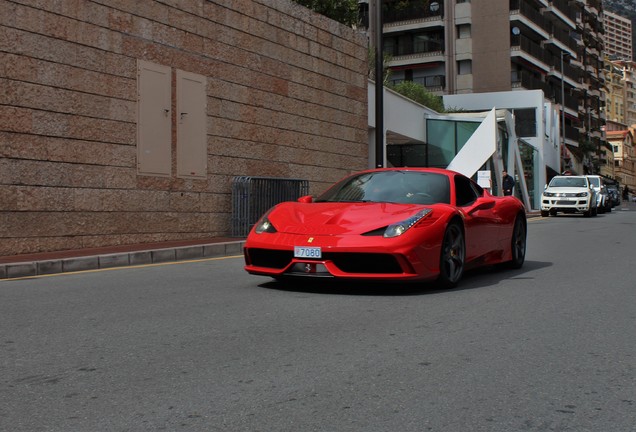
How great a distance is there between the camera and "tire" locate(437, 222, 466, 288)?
7600 millimetres

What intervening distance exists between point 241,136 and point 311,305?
1077cm

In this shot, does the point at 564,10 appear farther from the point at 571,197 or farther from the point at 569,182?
the point at 571,197

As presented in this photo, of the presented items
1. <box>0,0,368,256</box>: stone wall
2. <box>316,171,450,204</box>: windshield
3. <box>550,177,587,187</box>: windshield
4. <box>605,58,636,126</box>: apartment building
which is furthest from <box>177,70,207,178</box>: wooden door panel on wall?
<box>605,58,636,126</box>: apartment building

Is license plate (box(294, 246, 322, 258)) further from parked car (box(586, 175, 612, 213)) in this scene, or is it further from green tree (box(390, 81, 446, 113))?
green tree (box(390, 81, 446, 113))

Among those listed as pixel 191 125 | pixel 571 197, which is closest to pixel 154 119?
pixel 191 125

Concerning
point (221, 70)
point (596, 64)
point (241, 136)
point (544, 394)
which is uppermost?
point (596, 64)

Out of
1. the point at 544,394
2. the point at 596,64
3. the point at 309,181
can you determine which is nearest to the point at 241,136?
the point at 309,181

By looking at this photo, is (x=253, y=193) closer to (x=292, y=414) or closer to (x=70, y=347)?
(x=70, y=347)

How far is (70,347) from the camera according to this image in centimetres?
484

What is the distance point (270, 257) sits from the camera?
24.3 feet

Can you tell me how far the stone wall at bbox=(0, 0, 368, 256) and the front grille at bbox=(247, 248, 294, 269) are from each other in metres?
5.47

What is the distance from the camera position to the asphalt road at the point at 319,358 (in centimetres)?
339

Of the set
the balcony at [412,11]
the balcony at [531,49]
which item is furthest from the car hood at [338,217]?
the balcony at [531,49]

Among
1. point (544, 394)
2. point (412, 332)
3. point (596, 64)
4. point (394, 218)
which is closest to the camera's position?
point (544, 394)
